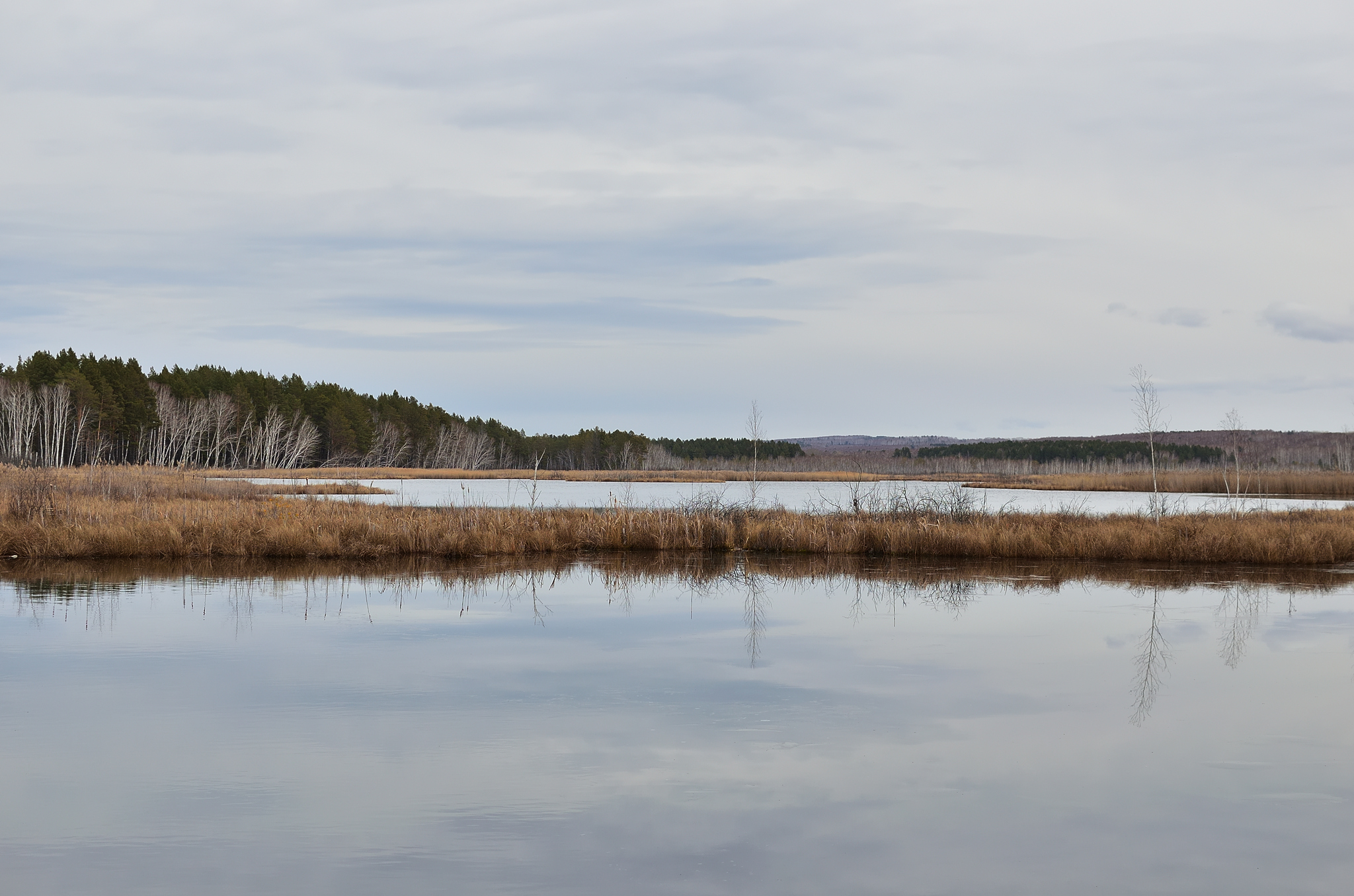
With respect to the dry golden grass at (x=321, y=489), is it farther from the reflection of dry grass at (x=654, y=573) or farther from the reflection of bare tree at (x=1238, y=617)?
the reflection of bare tree at (x=1238, y=617)

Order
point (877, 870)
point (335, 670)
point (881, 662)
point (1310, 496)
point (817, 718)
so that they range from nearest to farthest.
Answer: point (877, 870), point (817, 718), point (335, 670), point (881, 662), point (1310, 496)

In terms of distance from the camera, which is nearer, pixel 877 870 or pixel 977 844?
pixel 877 870

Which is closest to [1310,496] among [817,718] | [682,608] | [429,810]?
[682,608]

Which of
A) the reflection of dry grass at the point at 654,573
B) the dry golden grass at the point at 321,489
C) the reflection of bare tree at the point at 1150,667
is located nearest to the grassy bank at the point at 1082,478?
the dry golden grass at the point at 321,489

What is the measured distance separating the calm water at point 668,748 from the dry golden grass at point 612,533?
454 cm

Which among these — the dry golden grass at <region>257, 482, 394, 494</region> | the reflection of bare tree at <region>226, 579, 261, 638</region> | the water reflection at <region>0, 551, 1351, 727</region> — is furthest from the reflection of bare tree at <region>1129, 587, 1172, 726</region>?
the dry golden grass at <region>257, 482, 394, 494</region>

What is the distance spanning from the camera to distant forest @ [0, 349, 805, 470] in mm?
68875

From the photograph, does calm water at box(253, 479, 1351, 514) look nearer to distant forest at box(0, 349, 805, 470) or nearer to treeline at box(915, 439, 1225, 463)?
distant forest at box(0, 349, 805, 470)

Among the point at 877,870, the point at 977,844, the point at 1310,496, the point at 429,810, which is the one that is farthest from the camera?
the point at 1310,496

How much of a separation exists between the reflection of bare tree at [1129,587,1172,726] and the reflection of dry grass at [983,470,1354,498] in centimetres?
2655

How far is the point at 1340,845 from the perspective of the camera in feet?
18.4

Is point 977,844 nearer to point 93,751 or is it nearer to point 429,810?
point 429,810

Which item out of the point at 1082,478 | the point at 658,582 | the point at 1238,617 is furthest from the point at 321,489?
the point at 1082,478

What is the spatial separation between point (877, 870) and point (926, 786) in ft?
4.80
